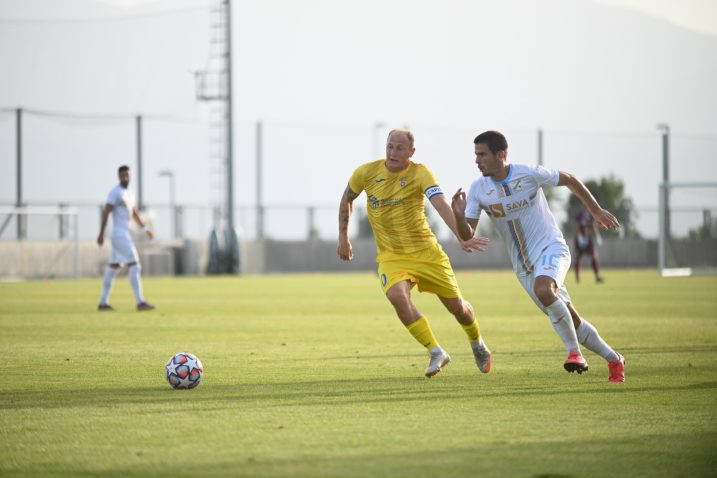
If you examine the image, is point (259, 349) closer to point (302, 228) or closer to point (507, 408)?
point (507, 408)

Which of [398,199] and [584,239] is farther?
[584,239]

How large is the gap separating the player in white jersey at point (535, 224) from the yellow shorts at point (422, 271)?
21.6 inches

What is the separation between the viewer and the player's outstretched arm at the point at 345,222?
36.7 ft

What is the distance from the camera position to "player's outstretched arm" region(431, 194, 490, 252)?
10.3m

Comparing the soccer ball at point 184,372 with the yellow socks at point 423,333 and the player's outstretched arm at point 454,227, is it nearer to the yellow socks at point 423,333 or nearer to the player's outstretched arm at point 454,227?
the yellow socks at point 423,333

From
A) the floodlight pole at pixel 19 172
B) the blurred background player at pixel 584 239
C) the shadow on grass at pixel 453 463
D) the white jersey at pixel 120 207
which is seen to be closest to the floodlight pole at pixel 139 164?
the floodlight pole at pixel 19 172

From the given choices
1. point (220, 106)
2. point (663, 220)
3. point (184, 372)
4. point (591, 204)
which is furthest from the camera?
point (220, 106)

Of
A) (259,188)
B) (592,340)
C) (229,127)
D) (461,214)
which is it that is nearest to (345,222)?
(461,214)

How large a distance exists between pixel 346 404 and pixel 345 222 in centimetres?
284

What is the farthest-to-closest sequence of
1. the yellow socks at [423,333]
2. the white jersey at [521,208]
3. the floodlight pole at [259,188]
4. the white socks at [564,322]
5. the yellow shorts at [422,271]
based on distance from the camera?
1. the floodlight pole at [259,188]
2. the yellow shorts at [422,271]
3. the yellow socks at [423,333]
4. the white jersey at [521,208]
5. the white socks at [564,322]

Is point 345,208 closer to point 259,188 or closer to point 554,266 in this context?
point 554,266

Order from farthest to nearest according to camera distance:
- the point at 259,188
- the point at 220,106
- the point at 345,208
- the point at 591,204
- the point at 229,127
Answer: the point at 259,188 → the point at 220,106 → the point at 229,127 → the point at 345,208 → the point at 591,204

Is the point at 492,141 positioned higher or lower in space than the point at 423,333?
higher

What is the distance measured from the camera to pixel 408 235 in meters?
11.1
